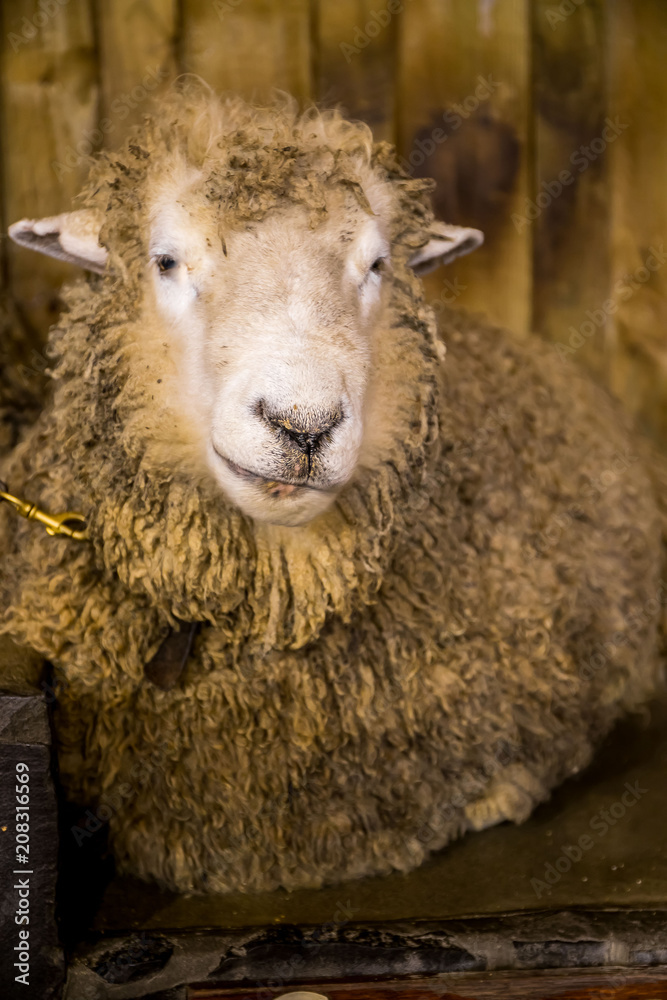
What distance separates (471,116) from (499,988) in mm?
2084

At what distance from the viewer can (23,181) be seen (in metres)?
2.58

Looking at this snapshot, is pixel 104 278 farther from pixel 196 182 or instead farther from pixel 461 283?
pixel 461 283

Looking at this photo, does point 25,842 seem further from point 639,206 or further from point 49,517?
point 639,206

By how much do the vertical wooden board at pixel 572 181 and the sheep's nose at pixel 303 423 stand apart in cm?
149

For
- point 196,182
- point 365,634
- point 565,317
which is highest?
point 196,182

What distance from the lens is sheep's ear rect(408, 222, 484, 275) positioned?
182 cm

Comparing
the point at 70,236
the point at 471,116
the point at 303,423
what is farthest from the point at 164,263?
the point at 471,116

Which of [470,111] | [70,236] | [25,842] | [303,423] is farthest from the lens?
[470,111]

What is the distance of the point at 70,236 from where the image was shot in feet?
5.57

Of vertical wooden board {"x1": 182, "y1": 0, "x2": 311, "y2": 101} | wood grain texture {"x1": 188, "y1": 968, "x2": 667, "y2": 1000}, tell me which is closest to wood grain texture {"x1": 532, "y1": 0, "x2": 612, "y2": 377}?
vertical wooden board {"x1": 182, "y1": 0, "x2": 311, "y2": 101}

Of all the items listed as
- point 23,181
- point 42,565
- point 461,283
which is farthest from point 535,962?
point 23,181

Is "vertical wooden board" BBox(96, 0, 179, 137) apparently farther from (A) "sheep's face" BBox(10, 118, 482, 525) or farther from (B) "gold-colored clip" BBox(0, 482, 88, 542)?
(B) "gold-colored clip" BBox(0, 482, 88, 542)

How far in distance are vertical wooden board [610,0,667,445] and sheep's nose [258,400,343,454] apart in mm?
1748

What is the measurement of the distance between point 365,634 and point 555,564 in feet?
1.46
